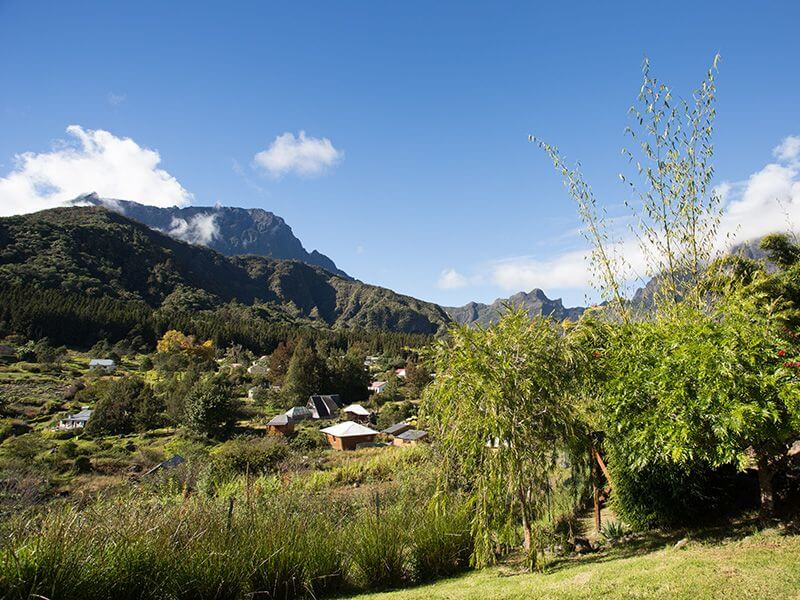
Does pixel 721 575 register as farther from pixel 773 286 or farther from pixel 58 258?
pixel 58 258

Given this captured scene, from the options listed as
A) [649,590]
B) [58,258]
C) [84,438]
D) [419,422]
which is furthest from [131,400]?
[58,258]

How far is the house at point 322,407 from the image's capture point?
144 ft

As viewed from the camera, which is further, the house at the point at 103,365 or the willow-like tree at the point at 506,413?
the house at the point at 103,365

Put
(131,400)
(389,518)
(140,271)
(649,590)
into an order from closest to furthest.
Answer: (649,590)
(389,518)
(131,400)
(140,271)

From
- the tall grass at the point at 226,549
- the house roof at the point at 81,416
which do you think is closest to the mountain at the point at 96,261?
the house roof at the point at 81,416

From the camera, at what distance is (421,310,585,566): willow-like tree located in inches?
255

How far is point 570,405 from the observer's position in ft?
24.5

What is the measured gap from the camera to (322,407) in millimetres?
45031

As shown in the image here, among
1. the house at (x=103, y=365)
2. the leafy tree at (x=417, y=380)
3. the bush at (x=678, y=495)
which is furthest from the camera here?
the house at (x=103, y=365)

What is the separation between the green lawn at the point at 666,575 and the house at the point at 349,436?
25.7 metres

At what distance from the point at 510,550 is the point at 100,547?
6867 mm

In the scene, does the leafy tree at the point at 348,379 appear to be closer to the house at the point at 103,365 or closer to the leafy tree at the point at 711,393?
the house at the point at 103,365

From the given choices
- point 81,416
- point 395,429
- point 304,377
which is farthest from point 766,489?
point 304,377

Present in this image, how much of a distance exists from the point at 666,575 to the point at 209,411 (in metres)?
33.7
